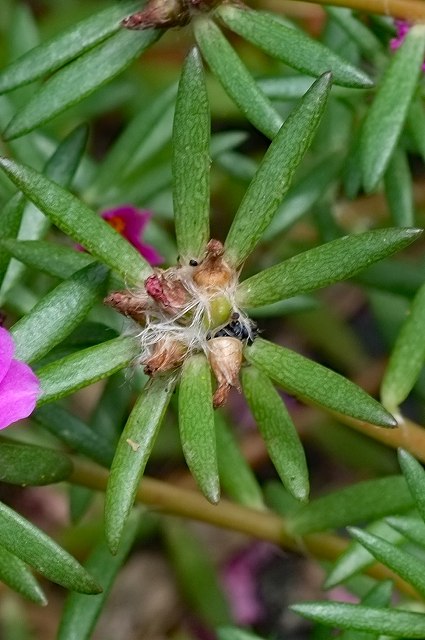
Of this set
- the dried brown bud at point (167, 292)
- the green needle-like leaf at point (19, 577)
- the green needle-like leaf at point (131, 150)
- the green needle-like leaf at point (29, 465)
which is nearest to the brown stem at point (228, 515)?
the green needle-like leaf at point (29, 465)

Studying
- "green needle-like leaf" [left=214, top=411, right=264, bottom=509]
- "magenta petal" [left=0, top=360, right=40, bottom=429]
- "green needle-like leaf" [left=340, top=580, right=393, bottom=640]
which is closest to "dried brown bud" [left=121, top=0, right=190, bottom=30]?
"magenta petal" [left=0, top=360, right=40, bottom=429]

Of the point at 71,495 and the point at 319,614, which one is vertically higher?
the point at 71,495

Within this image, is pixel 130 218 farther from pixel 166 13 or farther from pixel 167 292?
pixel 167 292

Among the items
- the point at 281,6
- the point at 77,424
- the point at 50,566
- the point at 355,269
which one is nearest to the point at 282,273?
the point at 355,269

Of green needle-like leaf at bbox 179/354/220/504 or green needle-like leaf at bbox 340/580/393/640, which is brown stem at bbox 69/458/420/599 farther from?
green needle-like leaf at bbox 179/354/220/504

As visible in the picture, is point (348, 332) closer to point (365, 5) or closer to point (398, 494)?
point (398, 494)

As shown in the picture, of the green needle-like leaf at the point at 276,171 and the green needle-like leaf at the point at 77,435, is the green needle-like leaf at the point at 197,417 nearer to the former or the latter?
the green needle-like leaf at the point at 276,171
